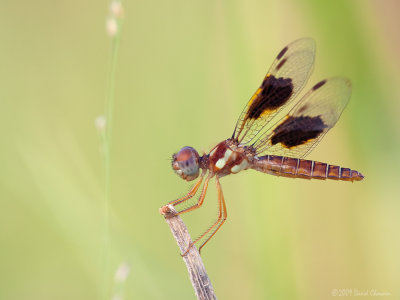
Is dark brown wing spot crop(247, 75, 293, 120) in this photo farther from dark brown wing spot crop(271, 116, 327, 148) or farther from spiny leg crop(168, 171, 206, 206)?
spiny leg crop(168, 171, 206, 206)

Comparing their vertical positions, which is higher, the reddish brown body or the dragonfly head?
the dragonfly head

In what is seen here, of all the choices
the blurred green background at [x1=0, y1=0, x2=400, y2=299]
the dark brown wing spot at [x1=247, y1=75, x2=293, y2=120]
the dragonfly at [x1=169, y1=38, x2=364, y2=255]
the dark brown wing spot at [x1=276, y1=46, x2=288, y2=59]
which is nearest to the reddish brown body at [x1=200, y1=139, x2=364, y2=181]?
the dragonfly at [x1=169, y1=38, x2=364, y2=255]

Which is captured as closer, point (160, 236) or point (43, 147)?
point (43, 147)

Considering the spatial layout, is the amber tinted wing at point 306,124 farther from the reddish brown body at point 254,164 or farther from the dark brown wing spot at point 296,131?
the reddish brown body at point 254,164

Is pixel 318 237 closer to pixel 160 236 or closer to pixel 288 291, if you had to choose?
pixel 288 291

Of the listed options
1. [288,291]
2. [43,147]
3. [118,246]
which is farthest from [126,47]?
[288,291]
